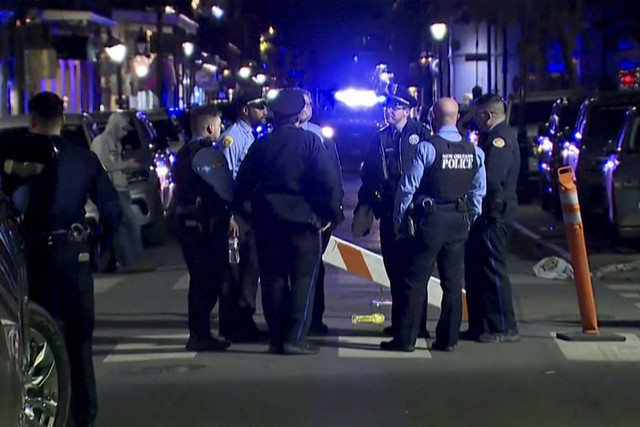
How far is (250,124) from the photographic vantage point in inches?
422

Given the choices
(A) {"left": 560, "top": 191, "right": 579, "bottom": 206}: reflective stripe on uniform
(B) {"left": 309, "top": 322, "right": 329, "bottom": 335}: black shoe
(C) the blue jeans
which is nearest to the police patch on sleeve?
(A) {"left": 560, "top": 191, "right": 579, "bottom": 206}: reflective stripe on uniform

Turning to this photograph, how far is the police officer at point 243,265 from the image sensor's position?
1053 centimetres

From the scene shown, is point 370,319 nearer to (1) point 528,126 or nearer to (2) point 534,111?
(1) point 528,126

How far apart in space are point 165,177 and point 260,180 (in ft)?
28.7

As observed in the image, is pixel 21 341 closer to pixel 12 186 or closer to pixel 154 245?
pixel 12 186

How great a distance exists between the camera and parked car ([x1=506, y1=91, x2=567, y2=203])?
2495 cm

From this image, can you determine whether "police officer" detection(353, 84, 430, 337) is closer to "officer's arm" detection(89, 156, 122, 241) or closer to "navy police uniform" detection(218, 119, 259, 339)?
"navy police uniform" detection(218, 119, 259, 339)

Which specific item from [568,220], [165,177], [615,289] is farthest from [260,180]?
[165,177]

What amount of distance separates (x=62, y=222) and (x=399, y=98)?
165 inches

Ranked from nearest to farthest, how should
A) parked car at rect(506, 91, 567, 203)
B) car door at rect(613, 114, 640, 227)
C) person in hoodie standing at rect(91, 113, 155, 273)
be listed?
person in hoodie standing at rect(91, 113, 155, 273), car door at rect(613, 114, 640, 227), parked car at rect(506, 91, 567, 203)

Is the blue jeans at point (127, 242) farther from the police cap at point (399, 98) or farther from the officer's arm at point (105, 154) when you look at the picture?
the officer's arm at point (105, 154)

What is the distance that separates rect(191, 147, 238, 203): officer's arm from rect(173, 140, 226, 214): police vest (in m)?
0.04

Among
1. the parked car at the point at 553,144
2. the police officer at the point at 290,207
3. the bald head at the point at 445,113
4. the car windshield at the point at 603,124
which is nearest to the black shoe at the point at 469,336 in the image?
the police officer at the point at 290,207

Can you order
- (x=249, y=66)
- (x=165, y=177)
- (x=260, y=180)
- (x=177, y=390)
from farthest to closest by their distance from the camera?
(x=249, y=66) < (x=165, y=177) < (x=260, y=180) < (x=177, y=390)
